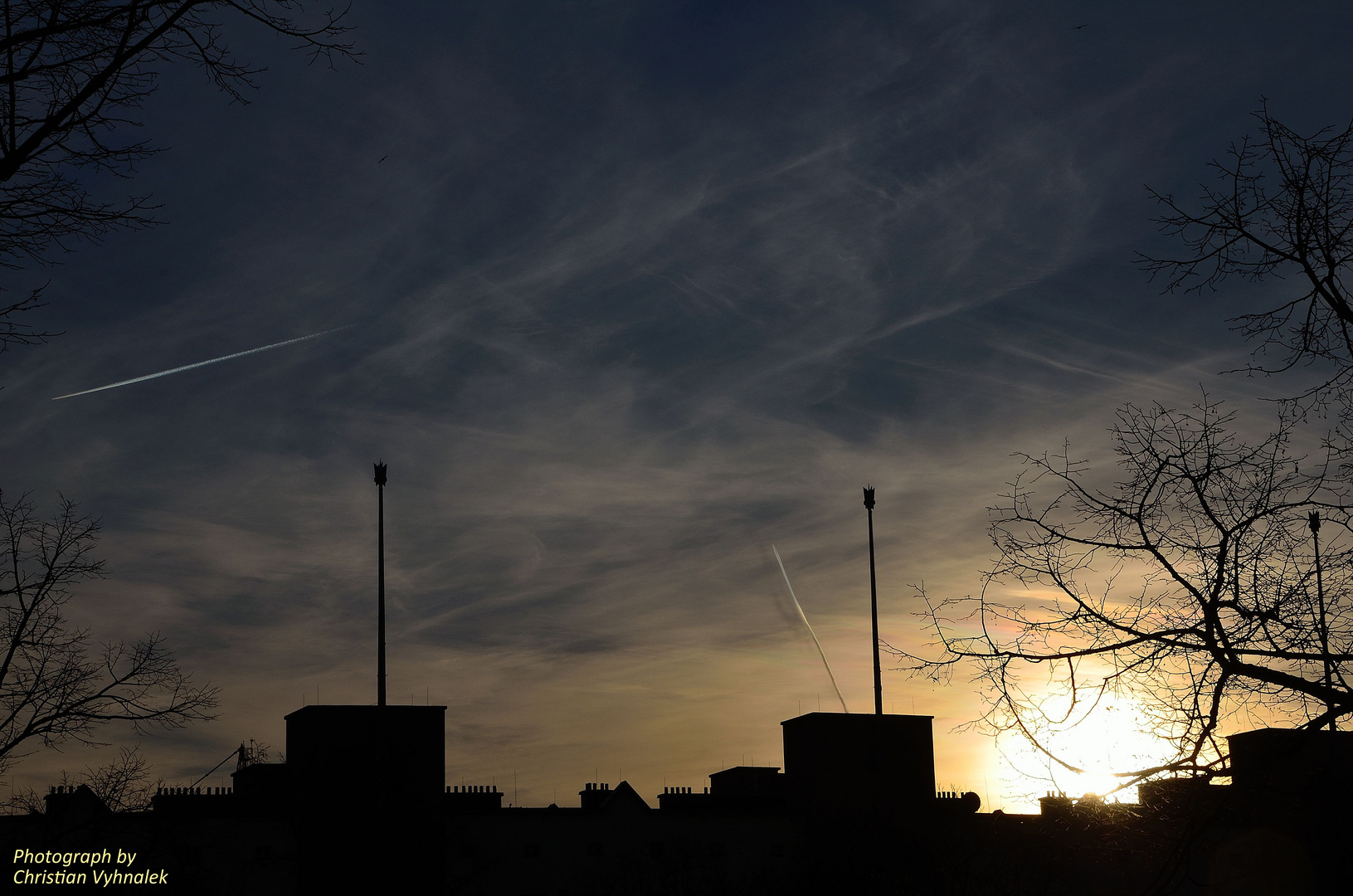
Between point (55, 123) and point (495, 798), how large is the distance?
2726 inches

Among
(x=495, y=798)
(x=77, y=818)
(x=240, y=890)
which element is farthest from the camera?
(x=495, y=798)

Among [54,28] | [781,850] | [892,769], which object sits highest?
[54,28]

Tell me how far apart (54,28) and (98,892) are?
3443 cm

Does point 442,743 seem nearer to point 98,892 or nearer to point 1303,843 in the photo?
point 98,892

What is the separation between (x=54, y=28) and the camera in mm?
7414

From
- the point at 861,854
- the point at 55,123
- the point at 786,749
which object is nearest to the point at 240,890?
the point at 861,854

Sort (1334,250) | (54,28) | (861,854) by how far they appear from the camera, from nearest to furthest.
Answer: (54,28)
(1334,250)
(861,854)

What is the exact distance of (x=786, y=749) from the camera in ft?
259

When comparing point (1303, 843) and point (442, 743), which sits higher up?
point (442, 743)

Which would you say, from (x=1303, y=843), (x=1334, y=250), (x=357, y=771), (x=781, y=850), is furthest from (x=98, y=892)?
(x=1303, y=843)

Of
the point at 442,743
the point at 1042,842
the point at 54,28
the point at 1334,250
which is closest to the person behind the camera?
the point at 54,28

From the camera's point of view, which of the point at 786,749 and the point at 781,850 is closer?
the point at 781,850

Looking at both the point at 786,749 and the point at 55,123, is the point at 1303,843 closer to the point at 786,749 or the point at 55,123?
the point at 786,749

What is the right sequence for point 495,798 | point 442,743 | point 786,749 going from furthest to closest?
point 786,749 < point 495,798 < point 442,743
